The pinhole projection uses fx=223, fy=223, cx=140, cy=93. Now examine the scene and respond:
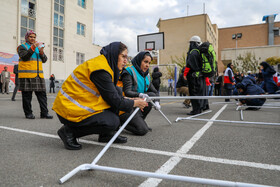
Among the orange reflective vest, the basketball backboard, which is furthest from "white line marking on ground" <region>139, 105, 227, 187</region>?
the basketball backboard

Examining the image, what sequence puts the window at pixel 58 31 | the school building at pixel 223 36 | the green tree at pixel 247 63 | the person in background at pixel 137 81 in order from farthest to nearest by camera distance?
the school building at pixel 223 36 < the green tree at pixel 247 63 < the window at pixel 58 31 < the person in background at pixel 137 81

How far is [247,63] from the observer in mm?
26875

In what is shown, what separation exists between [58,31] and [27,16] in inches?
146

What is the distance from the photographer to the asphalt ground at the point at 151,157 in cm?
182

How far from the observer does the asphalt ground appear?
1.82 meters

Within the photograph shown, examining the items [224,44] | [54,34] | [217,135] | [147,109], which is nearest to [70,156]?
[147,109]

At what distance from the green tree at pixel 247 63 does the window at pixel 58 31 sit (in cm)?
2096

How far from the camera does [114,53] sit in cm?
256

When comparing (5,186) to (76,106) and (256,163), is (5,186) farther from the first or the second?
(256,163)

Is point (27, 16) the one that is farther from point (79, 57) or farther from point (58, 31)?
point (79, 57)

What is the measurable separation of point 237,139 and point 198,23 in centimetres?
Answer: 4144

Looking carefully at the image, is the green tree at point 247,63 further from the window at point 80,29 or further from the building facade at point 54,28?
the window at point 80,29

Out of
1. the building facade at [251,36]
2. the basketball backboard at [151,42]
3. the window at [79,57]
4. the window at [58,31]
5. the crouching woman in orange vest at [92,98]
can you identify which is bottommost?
the crouching woman in orange vest at [92,98]

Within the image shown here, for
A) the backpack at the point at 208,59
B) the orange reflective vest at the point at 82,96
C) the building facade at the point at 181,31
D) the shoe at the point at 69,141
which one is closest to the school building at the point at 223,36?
the building facade at the point at 181,31
